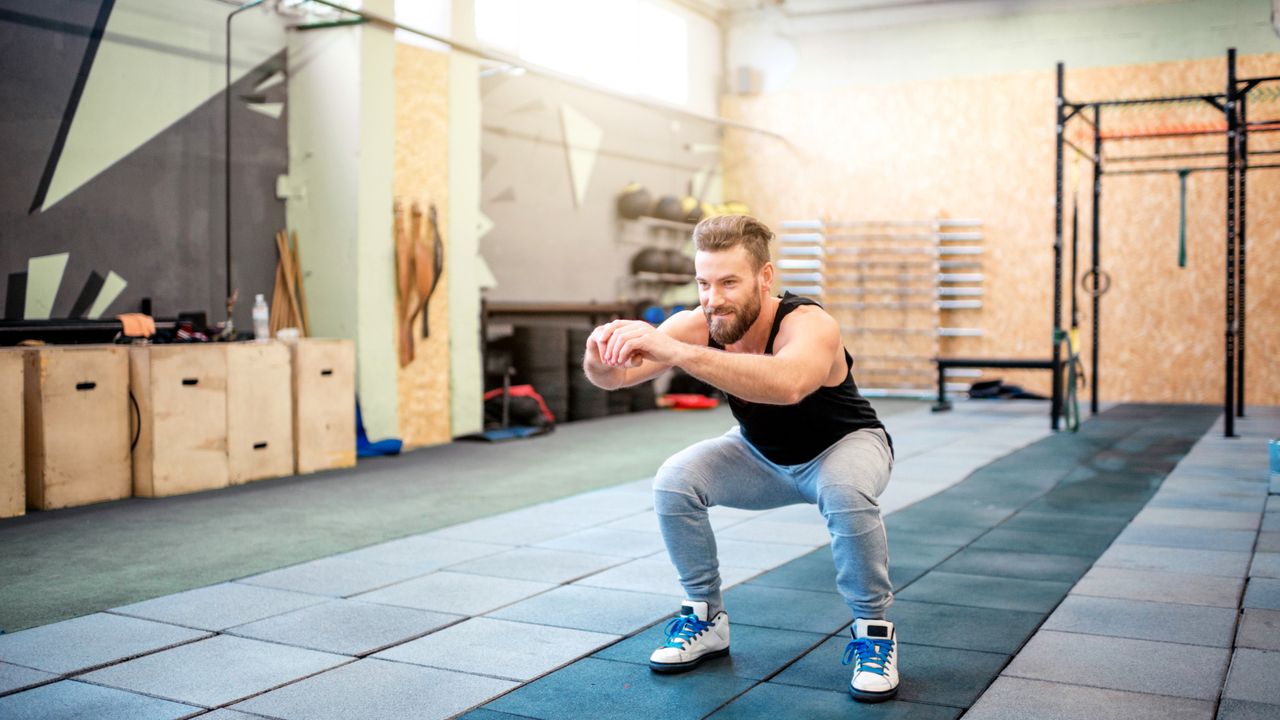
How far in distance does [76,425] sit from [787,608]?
3.18 m

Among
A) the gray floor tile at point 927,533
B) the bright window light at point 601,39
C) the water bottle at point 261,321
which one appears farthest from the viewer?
the bright window light at point 601,39

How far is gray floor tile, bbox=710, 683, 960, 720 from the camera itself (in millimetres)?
2188

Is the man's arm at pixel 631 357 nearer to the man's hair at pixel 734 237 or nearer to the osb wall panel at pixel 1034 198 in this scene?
the man's hair at pixel 734 237

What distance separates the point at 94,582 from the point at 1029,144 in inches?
356

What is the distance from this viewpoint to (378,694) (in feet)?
7.64

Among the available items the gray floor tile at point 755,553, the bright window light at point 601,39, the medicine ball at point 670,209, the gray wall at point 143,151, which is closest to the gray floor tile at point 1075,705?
the gray floor tile at point 755,553

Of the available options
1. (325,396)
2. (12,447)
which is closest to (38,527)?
(12,447)

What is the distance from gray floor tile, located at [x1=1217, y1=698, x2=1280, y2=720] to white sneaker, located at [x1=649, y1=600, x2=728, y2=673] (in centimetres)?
101

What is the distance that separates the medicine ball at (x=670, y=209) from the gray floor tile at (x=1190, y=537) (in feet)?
19.5

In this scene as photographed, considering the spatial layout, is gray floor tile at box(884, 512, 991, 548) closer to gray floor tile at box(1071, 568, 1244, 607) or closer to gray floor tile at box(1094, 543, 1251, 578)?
gray floor tile at box(1094, 543, 1251, 578)

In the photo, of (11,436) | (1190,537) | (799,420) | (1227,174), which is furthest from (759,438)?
(1227,174)

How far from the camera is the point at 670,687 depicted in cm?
237

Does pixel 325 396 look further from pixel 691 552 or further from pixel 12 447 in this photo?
pixel 691 552

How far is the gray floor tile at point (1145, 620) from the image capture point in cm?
272
